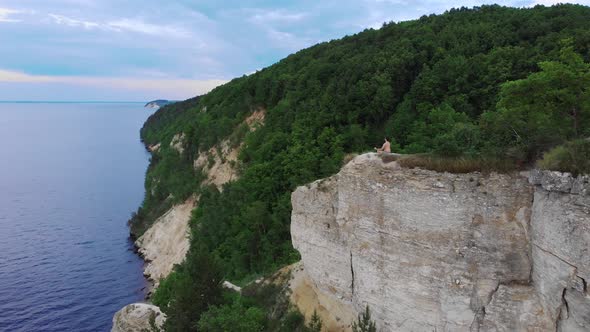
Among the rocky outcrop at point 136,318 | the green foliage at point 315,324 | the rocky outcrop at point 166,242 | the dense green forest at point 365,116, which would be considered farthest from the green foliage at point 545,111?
the rocky outcrop at point 166,242

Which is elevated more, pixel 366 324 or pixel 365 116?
pixel 365 116

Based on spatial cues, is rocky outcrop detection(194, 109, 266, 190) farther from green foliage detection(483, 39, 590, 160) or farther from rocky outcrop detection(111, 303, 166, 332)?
green foliage detection(483, 39, 590, 160)

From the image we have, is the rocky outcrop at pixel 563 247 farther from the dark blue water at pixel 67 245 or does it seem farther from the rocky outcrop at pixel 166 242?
the rocky outcrop at pixel 166 242

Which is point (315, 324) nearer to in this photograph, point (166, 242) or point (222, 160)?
point (166, 242)

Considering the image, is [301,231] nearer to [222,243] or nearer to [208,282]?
[208,282]

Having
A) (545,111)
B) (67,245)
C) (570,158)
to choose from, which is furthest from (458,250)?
(67,245)
